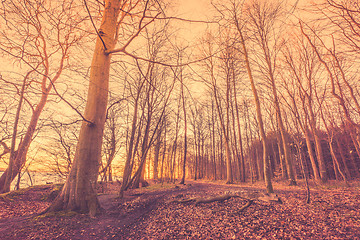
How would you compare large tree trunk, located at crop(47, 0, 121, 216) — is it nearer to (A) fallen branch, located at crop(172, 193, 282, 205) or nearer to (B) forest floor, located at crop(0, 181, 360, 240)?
(B) forest floor, located at crop(0, 181, 360, 240)

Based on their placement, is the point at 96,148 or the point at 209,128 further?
the point at 209,128

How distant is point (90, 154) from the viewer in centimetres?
383

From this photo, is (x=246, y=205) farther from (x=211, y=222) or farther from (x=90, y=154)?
(x=90, y=154)

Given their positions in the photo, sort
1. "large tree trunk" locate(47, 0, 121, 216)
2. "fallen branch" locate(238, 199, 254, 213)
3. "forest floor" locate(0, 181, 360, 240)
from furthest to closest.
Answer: "fallen branch" locate(238, 199, 254, 213)
"large tree trunk" locate(47, 0, 121, 216)
"forest floor" locate(0, 181, 360, 240)

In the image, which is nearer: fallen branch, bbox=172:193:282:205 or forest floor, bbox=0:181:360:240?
forest floor, bbox=0:181:360:240

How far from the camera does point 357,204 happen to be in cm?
358

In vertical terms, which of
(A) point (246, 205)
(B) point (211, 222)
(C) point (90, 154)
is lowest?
(B) point (211, 222)

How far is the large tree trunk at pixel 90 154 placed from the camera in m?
3.77

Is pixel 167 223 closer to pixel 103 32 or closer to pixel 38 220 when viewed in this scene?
pixel 38 220

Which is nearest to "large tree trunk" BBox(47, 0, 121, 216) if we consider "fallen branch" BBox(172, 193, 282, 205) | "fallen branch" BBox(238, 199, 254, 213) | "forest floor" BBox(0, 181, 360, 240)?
"forest floor" BBox(0, 181, 360, 240)

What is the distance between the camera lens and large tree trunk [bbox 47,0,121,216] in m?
3.77

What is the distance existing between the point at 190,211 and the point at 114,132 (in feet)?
36.9

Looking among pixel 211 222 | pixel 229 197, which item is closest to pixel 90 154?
pixel 211 222

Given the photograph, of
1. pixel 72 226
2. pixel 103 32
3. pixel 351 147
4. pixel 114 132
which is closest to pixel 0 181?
pixel 114 132
